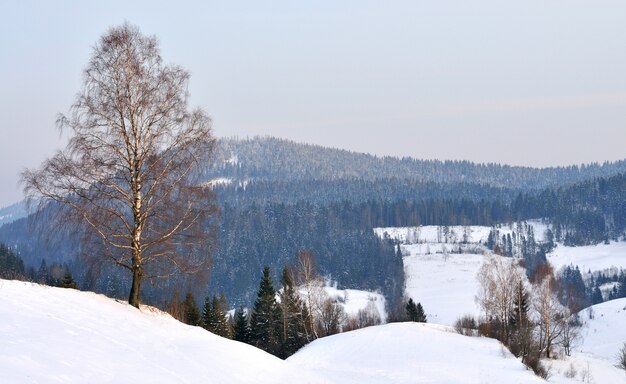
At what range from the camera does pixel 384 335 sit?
32062mm

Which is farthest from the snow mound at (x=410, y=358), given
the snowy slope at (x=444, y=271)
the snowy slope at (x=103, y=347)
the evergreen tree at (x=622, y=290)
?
the evergreen tree at (x=622, y=290)

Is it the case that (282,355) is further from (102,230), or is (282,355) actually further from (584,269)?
(584,269)

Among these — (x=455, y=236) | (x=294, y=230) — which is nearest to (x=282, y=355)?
(x=294, y=230)

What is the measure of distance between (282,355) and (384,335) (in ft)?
32.4

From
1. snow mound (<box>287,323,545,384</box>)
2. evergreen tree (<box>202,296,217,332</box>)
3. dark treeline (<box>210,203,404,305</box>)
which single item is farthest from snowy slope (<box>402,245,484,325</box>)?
snow mound (<box>287,323,545,384</box>)

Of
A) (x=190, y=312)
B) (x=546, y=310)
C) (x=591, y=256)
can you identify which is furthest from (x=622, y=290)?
(x=190, y=312)

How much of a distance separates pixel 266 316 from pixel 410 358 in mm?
23668

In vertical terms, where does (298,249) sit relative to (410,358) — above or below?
below

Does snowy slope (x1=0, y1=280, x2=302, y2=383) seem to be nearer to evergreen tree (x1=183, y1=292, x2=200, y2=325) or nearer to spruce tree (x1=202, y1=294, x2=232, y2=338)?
evergreen tree (x1=183, y1=292, x2=200, y2=325)

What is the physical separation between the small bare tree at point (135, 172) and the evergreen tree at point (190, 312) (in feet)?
75.3

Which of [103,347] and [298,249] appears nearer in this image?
[103,347]

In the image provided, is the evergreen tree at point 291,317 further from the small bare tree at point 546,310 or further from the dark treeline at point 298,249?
the dark treeline at point 298,249

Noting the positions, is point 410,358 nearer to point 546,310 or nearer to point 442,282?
point 546,310

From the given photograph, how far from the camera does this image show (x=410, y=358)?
25.4m
